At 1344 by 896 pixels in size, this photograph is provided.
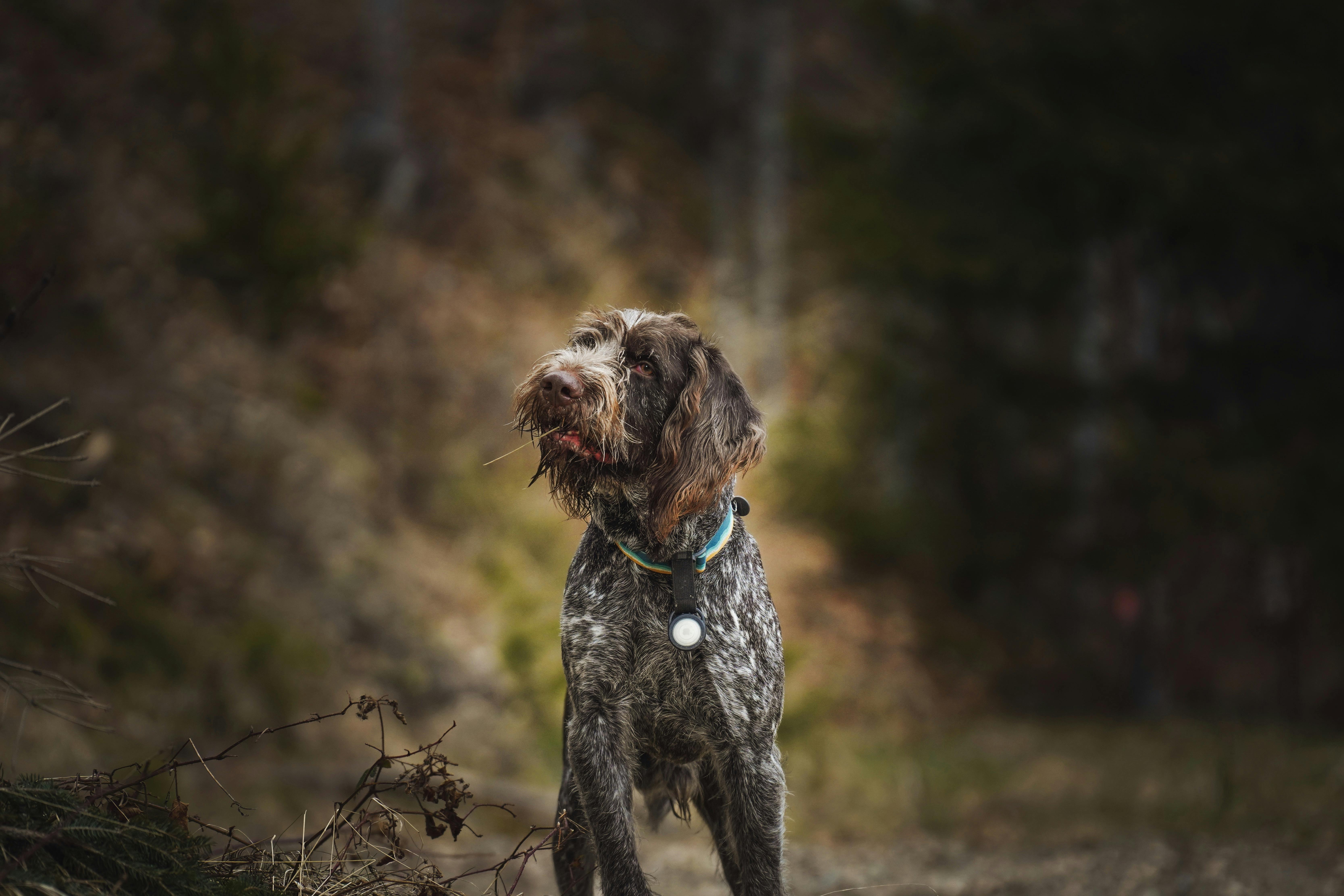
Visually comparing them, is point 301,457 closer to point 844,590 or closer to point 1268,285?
point 844,590

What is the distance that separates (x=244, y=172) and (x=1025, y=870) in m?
8.09

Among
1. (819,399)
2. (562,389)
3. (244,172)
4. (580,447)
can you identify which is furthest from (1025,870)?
(244,172)

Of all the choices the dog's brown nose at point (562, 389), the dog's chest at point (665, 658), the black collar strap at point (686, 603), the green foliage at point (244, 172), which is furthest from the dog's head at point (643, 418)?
the green foliage at point (244, 172)

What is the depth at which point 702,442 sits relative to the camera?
303 centimetres

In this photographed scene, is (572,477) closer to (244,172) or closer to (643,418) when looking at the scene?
(643,418)

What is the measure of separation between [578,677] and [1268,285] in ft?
30.9

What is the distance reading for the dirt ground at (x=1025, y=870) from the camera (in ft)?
16.4

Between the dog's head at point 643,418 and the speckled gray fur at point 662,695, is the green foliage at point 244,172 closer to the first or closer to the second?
the dog's head at point 643,418

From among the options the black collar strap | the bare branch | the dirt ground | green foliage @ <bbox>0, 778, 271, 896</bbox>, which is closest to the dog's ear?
the black collar strap

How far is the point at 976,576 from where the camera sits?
1089cm

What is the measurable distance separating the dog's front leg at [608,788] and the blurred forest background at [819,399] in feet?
9.64

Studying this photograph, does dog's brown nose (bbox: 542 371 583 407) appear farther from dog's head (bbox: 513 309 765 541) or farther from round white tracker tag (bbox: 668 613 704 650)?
round white tracker tag (bbox: 668 613 704 650)

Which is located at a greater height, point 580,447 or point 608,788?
point 580,447

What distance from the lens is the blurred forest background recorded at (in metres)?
6.61
